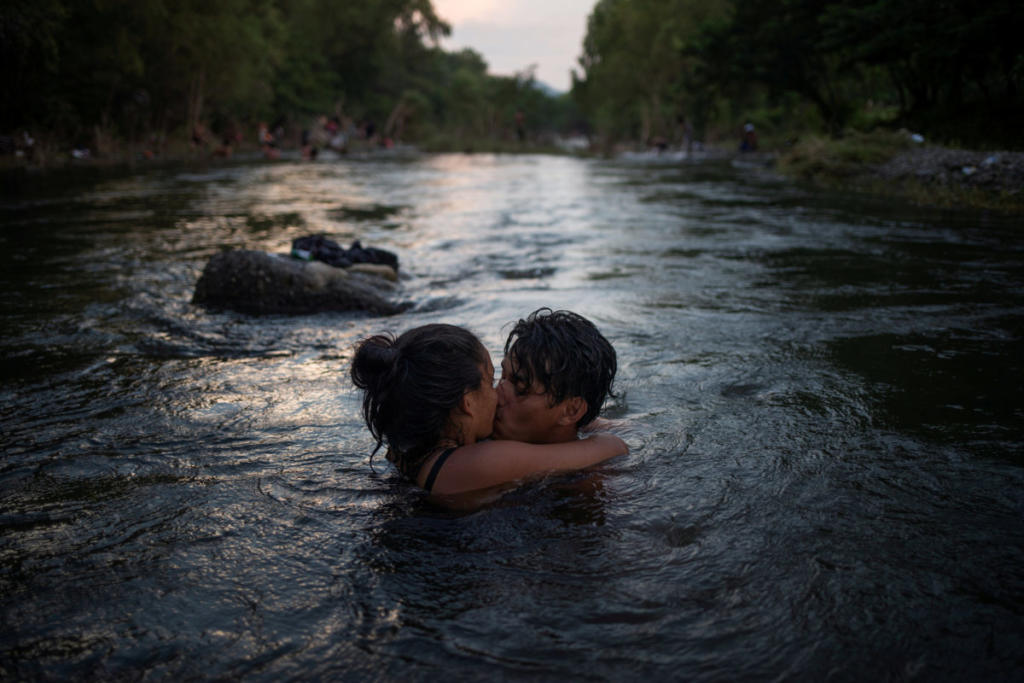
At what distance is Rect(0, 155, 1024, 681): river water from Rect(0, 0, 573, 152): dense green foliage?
15431mm

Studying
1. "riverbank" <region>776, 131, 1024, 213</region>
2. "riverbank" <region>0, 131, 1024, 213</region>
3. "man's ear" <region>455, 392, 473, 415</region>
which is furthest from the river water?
"riverbank" <region>0, 131, 1024, 213</region>

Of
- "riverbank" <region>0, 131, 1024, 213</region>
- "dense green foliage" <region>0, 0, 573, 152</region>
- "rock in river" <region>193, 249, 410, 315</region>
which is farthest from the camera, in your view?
"dense green foliage" <region>0, 0, 573, 152</region>

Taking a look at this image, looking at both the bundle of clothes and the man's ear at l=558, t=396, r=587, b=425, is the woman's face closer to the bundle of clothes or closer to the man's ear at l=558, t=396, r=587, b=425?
the man's ear at l=558, t=396, r=587, b=425

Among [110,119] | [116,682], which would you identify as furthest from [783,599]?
[110,119]

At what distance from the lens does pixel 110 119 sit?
29.0m

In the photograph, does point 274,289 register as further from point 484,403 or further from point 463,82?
point 463,82

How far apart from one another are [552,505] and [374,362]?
82 cm

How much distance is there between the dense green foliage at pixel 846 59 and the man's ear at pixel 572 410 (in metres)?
14.6

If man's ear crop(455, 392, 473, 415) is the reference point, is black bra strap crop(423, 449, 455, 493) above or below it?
below

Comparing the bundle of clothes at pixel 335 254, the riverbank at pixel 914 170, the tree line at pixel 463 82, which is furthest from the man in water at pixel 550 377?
the tree line at pixel 463 82

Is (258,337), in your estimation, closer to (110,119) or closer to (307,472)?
(307,472)

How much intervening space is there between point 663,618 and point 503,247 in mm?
7302

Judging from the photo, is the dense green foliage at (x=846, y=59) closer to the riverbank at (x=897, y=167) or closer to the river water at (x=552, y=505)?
the riverbank at (x=897, y=167)

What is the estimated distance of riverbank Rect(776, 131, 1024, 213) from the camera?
457 inches
